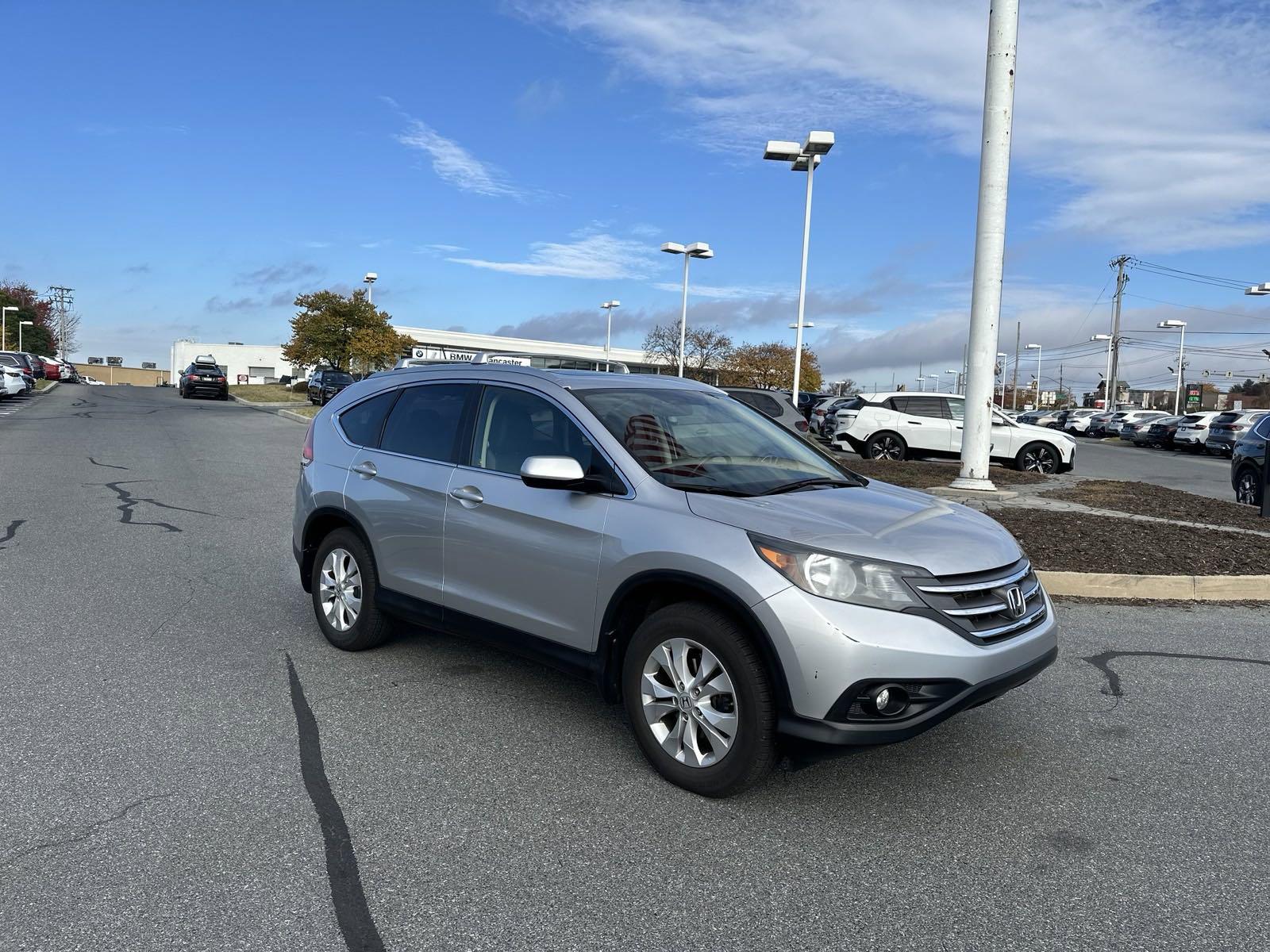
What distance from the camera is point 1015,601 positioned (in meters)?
4.05

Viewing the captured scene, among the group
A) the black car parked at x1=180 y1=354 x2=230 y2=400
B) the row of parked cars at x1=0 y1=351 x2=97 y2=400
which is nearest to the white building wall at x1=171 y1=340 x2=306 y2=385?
the row of parked cars at x1=0 y1=351 x2=97 y2=400

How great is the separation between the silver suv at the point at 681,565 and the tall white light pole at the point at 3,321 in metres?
103

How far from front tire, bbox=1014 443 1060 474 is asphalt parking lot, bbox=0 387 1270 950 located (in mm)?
15249

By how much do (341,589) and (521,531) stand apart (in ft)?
5.83

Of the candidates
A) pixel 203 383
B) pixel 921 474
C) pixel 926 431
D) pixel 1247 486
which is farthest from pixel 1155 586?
pixel 203 383

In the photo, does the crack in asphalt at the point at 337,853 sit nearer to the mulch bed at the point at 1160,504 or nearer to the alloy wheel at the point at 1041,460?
the mulch bed at the point at 1160,504

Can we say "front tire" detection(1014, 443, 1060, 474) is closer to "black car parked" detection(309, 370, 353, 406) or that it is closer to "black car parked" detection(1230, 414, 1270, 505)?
"black car parked" detection(1230, 414, 1270, 505)

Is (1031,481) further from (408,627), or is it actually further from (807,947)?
(807,947)

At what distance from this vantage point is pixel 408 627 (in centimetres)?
633

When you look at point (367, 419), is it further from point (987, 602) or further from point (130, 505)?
point (130, 505)

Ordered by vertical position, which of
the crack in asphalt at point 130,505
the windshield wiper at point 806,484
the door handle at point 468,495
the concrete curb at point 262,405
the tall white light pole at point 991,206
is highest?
the tall white light pole at point 991,206

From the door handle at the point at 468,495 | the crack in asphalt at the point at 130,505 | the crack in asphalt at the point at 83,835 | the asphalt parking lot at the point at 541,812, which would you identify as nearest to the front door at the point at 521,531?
the door handle at the point at 468,495

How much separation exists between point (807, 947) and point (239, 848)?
1.92 m

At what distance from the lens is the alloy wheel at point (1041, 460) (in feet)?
69.2
